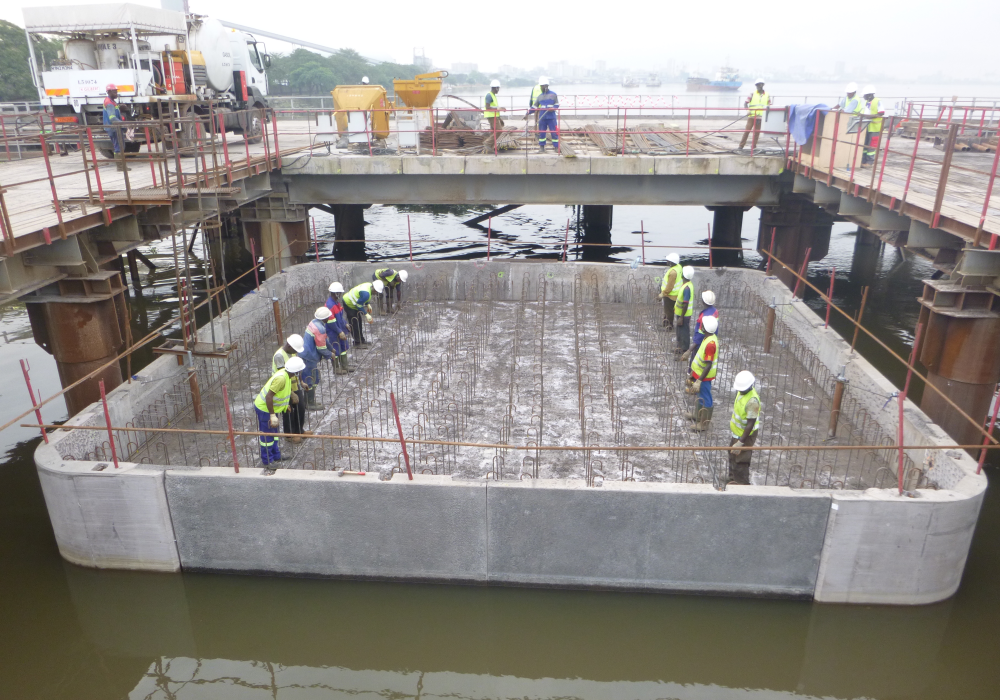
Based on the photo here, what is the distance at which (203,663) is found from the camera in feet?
24.6

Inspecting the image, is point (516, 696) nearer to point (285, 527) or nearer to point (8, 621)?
point (285, 527)

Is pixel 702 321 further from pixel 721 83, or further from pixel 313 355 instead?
pixel 721 83

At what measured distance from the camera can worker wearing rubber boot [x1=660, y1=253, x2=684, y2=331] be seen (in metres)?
12.6

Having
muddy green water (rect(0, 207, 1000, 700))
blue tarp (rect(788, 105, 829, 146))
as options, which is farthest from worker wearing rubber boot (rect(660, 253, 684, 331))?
muddy green water (rect(0, 207, 1000, 700))

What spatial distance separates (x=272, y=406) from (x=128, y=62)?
44.7ft

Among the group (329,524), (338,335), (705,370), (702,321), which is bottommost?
(329,524)

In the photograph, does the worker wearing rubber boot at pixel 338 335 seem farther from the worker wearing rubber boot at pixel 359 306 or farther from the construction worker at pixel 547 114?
the construction worker at pixel 547 114

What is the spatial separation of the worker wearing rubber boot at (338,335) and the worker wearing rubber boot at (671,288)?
224 inches

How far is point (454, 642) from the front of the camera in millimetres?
7586

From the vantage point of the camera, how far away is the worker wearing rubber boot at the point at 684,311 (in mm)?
11680

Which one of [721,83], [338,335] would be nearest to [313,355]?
[338,335]

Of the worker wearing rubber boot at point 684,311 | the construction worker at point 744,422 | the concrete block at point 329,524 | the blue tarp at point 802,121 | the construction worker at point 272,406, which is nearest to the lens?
the concrete block at point 329,524

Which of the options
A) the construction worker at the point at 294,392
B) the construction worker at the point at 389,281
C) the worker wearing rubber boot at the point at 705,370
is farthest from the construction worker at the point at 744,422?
the construction worker at the point at 389,281

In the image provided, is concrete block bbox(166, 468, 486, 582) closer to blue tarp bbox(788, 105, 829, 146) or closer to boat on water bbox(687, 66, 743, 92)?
blue tarp bbox(788, 105, 829, 146)
